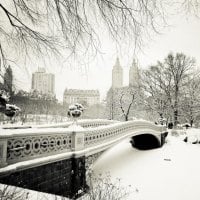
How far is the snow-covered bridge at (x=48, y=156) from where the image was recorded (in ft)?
14.1

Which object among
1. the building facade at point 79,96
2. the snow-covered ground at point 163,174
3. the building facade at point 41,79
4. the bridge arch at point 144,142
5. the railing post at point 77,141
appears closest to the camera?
the building facade at point 41,79

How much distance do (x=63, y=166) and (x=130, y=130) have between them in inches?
351

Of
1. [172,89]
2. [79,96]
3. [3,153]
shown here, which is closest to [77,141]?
[3,153]

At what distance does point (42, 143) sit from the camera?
17.2 feet

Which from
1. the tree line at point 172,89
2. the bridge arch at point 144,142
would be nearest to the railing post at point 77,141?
the bridge arch at point 144,142

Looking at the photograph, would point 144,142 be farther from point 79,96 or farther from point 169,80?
point 79,96

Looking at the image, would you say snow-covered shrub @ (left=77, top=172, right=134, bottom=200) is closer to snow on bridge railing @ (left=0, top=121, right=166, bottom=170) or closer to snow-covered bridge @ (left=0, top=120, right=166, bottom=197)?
snow-covered bridge @ (left=0, top=120, right=166, bottom=197)

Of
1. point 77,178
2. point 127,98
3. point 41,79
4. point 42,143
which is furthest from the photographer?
point 127,98

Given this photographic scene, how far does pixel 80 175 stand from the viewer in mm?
6820

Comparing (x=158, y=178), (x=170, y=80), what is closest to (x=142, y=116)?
(x=170, y=80)

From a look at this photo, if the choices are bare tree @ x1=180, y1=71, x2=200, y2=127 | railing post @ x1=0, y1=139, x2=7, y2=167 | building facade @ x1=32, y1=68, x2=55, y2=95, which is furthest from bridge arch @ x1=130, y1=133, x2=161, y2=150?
railing post @ x1=0, y1=139, x2=7, y2=167

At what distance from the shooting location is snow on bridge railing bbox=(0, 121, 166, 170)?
4262 millimetres

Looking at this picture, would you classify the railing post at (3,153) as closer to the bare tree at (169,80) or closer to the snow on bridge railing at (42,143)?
the snow on bridge railing at (42,143)

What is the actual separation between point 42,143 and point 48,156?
17.3 inches
